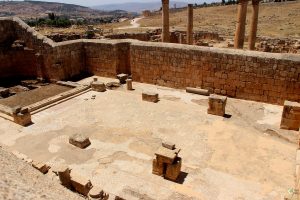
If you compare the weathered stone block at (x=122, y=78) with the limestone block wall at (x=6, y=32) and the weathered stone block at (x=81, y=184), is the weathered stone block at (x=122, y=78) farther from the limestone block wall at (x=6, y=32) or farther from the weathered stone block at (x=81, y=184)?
the weathered stone block at (x=81, y=184)

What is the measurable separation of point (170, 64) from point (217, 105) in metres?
3.90

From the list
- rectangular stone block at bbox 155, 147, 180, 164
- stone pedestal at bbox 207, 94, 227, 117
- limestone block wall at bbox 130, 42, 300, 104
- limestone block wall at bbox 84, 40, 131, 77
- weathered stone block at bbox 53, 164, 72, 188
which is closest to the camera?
weathered stone block at bbox 53, 164, 72, 188

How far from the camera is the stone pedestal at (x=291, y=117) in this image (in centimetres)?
1004

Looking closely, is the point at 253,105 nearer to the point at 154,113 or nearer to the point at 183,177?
the point at 154,113

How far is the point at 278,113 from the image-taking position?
11.4m

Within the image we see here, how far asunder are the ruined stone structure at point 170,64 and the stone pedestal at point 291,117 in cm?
172

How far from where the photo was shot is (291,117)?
10094mm

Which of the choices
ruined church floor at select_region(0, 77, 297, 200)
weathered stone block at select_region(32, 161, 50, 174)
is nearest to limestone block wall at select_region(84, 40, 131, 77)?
ruined church floor at select_region(0, 77, 297, 200)

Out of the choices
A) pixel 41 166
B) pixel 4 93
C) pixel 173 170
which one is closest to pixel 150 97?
pixel 173 170

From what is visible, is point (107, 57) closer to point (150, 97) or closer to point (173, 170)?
point (150, 97)

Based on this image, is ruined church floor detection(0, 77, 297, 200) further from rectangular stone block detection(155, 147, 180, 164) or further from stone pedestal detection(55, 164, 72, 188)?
stone pedestal detection(55, 164, 72, 188)

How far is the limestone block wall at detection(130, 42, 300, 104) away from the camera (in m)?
11.5

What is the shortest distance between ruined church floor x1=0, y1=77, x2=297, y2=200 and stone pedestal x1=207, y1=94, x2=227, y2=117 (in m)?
0.25

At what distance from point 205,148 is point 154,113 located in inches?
128
